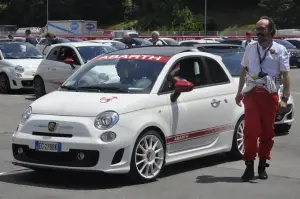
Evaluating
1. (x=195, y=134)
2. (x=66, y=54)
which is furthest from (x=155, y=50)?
(x=66, y=54)

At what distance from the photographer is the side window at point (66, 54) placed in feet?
56.4

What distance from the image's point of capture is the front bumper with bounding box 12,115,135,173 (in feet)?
23.9

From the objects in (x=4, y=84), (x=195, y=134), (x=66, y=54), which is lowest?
(x=4, y=84)

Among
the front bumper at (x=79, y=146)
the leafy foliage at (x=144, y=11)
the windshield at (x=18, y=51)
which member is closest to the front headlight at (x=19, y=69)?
the windshield at (x=18, y=51)

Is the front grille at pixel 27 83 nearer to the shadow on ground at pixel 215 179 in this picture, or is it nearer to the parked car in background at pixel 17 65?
the parked car in background at pixel 17 65

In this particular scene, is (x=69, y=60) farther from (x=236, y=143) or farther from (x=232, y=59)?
(x=236, y=143)

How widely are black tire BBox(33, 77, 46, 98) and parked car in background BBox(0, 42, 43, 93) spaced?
129 cm

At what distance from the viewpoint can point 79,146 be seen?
287 inches

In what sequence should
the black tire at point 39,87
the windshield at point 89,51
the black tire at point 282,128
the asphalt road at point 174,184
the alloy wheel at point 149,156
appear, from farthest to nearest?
the black tire at point 39,87, the windshield at point 89,51, the black tire at point 282,128, the alloy wheel at point 149,156, the asphalt road at point 174,184

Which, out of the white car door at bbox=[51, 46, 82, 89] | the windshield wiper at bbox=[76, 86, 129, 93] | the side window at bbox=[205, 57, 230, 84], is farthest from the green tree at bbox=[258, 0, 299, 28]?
the windshield wiper at bbox=[76, 86, 129, 93]

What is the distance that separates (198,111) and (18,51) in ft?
43.5

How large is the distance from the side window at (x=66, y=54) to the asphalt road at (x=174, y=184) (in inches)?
311

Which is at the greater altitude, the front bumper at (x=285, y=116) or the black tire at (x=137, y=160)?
the black tire at (x=137, y=160)

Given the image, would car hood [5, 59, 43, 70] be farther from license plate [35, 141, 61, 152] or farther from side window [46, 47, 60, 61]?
license plate [35, 141, 61, 152]
